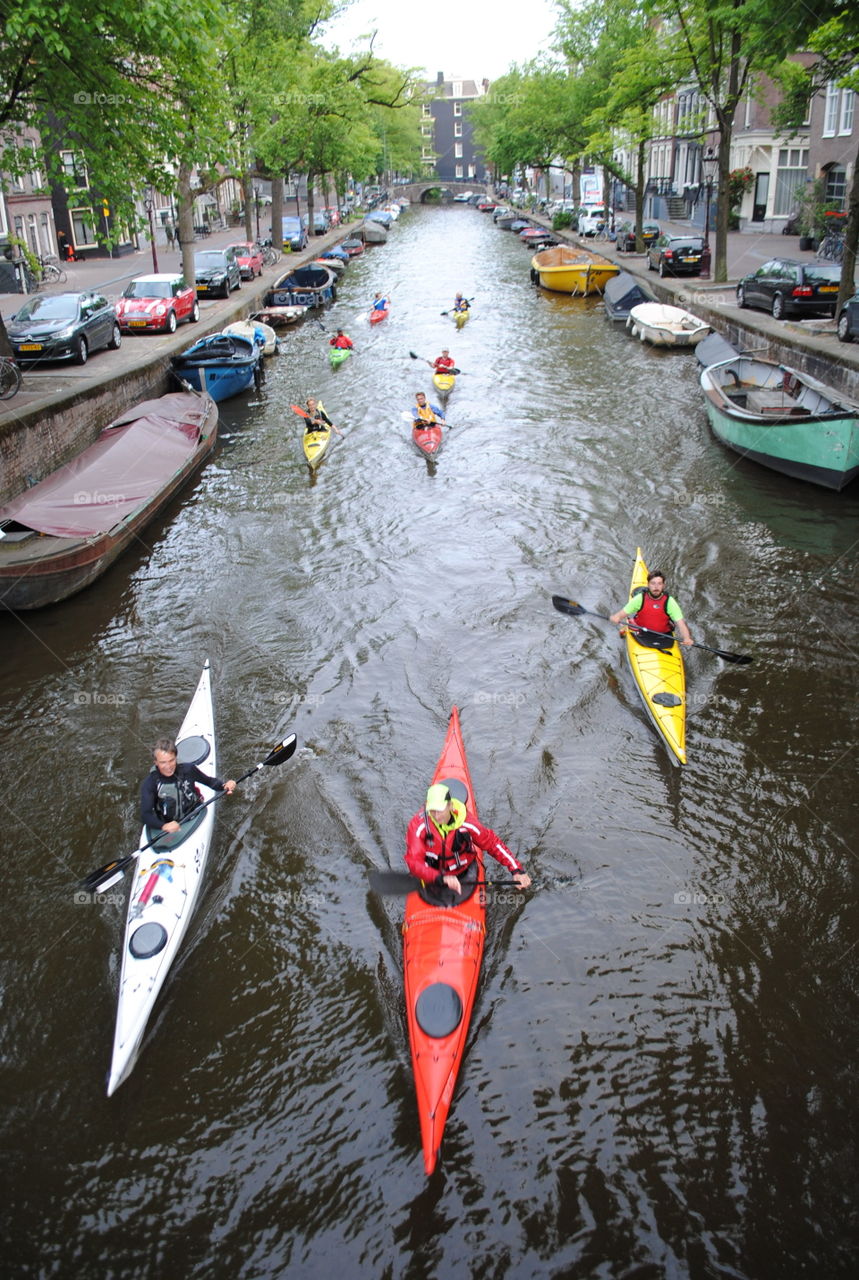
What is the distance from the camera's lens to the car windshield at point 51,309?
19.9m

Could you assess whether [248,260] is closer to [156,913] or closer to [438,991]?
[156,913]

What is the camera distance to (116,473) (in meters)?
14.3

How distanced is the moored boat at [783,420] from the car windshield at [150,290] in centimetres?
1564

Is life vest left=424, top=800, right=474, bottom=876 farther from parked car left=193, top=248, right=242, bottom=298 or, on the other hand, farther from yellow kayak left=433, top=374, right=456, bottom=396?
parked car left=193, top=248, right=242, bottom=298

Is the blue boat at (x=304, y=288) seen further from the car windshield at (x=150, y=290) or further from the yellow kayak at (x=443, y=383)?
the yellow kayak at (x=443, y=383)

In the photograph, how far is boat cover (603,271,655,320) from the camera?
29.9 meters

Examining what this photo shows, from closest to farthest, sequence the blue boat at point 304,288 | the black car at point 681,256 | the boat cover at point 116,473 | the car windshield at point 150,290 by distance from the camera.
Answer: the boat cover at point 116,473 → the car windshield at point 150,290 → the black car at point 681,256 → the blue boat at point 304,288

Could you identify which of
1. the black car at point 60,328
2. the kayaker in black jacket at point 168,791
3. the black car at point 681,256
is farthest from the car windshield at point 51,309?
the black car at point 681,256

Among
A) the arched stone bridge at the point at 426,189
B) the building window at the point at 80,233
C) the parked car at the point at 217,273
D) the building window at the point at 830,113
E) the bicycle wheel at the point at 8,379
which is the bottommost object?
the bicycle wheel at the point at 8,379

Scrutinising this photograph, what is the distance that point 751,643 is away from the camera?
10875mm

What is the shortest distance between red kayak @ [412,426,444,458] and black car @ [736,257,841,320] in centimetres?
1039

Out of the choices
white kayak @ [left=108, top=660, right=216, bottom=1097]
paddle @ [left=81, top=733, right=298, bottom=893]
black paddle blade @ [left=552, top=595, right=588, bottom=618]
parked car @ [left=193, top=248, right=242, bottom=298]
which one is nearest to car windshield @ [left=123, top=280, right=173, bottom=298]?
parked car @ [left=193, top=248, right=242, bottom=298]

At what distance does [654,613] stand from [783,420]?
269 inches

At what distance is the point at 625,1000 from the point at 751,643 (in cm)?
570
